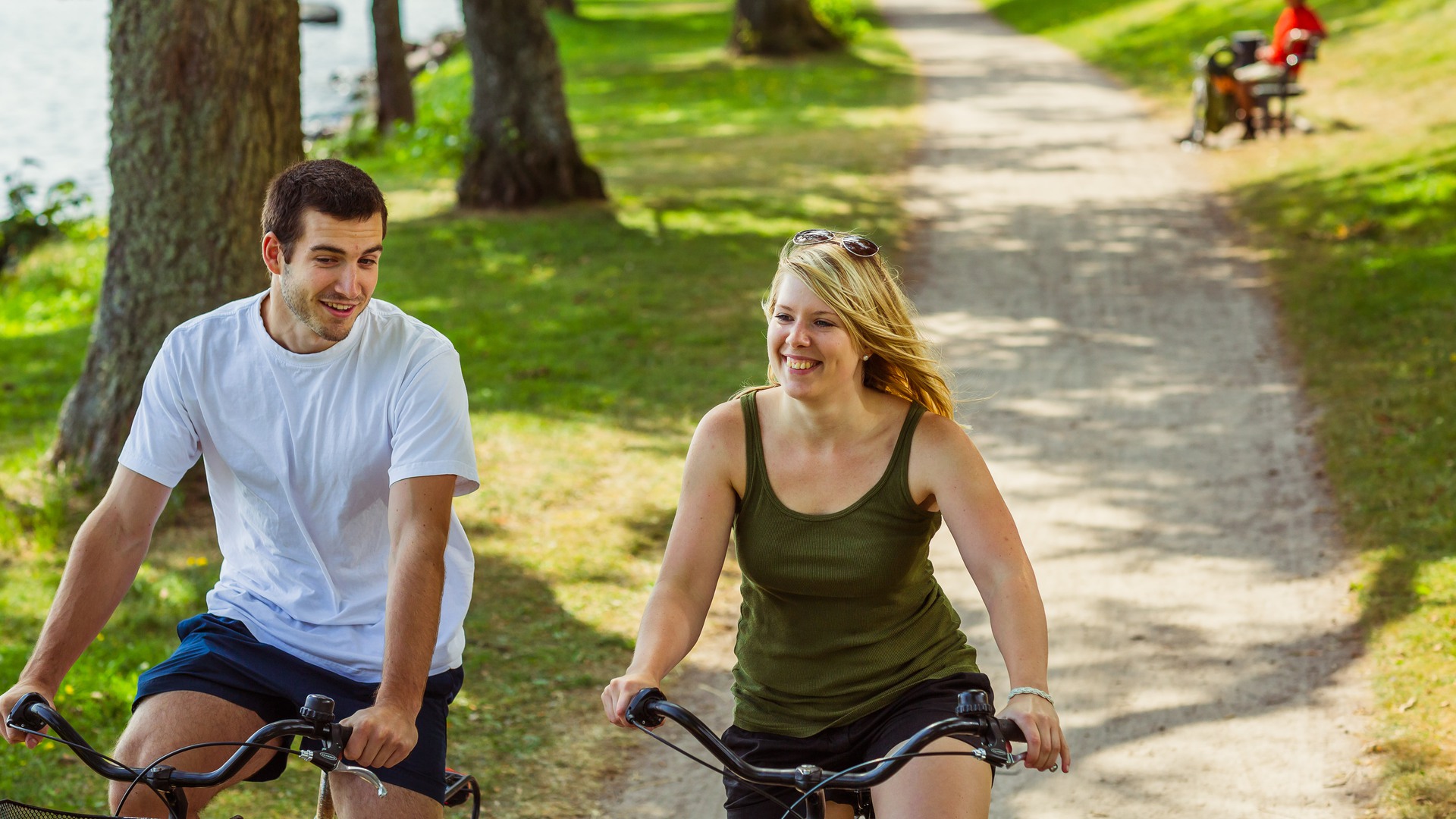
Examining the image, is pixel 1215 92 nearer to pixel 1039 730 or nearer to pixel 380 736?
pixel 1039 730

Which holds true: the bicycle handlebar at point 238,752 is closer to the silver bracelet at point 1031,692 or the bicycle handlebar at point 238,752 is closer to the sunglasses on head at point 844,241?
the silver bracelet at point 1031,692

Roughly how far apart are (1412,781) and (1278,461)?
10.4ft

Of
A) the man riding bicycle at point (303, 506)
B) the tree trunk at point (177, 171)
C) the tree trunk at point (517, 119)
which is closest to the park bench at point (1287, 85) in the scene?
the tree trunk at point (517, 119)

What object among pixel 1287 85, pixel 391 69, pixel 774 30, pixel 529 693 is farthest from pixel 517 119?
pixel 774 30

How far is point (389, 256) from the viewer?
12461 mm

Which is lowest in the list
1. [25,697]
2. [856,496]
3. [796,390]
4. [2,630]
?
[2,630]

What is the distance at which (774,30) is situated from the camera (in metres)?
25.4

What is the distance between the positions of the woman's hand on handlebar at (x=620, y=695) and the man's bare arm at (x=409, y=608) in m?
0.43

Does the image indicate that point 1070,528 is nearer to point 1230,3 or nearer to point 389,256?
point 389,256

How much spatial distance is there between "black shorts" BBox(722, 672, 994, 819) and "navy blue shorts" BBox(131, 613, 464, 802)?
2.19 ft

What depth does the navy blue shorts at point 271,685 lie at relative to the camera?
3.06 m

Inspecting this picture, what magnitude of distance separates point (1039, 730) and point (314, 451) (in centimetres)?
177

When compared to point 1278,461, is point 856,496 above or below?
above

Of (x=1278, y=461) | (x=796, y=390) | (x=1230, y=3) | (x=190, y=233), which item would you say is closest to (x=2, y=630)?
(x=190, y=233)
